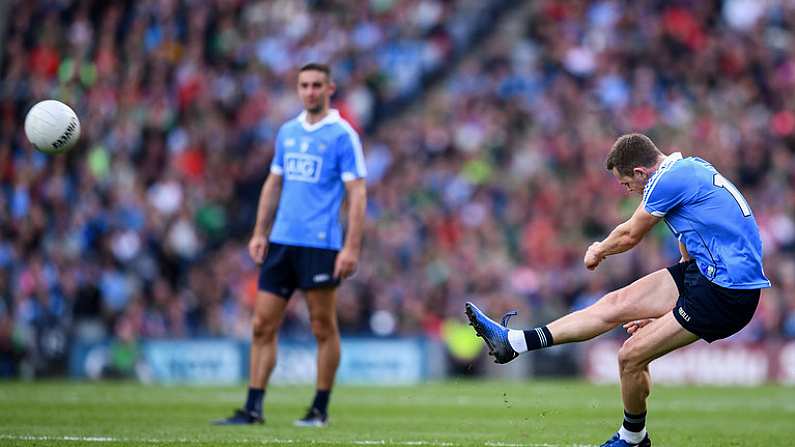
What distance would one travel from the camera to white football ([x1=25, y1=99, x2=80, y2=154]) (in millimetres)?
10023

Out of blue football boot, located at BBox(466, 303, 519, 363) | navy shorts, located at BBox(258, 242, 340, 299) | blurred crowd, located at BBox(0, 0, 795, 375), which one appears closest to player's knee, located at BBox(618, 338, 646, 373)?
blue football boot, located at BBox(466, 303, 519, 363)

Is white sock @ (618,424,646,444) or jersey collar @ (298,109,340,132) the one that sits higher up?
jersey collar @ (298,109,340,132)

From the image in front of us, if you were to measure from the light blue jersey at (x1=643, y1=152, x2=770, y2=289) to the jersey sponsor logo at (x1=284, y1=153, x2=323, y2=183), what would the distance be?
331 cm

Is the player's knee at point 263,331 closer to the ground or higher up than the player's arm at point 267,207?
closer to the ground

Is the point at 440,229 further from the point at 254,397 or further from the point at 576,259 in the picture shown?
the point at 254,397

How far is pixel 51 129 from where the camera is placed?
10016 millimetres

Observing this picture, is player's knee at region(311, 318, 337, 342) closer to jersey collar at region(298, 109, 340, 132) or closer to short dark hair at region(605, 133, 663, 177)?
jersey collar at region(298, 109, 340, 132)

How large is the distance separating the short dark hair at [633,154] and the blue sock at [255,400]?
370cm

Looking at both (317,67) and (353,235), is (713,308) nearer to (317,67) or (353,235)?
(353,235)

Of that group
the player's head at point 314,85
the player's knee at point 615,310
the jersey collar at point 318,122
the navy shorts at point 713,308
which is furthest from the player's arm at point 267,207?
the navy shorts at point 713,308

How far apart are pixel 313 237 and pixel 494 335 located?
257 cm

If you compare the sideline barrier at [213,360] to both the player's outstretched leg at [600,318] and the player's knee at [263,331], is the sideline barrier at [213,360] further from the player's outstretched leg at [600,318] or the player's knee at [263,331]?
the player's outstretched leg at [600,318]

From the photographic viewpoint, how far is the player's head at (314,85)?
10562 millimetres

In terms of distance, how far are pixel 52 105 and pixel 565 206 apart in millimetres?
12644
